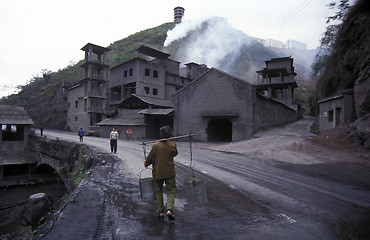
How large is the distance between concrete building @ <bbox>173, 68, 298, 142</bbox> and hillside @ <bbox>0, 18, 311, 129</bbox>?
3914 centimetres

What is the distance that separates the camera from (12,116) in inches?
873

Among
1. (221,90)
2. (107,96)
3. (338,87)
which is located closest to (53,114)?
(107,96)

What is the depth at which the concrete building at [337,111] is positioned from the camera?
15.4 meters

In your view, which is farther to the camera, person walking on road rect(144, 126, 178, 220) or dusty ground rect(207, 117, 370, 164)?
dusty ground rect(207, 117, 370, 164)

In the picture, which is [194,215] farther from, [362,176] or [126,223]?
[362,176]

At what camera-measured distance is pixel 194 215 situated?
4586 mm

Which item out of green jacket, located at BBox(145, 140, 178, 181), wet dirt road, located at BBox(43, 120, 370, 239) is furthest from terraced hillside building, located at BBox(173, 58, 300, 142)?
green jacket, located at BBox(145, 140, 178, 181)

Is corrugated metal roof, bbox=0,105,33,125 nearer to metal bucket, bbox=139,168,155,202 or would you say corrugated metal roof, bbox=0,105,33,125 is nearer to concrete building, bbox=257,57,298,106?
metal bucket, bbox=139,168,155,202

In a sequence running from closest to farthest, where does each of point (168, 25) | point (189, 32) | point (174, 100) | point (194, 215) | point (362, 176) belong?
1. point (194, 215)
2. point (362, 176)
3. point (174, 100)
4. point (189, 32)
5. point (168, 25)

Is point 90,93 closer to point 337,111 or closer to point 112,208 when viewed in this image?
point 337,111

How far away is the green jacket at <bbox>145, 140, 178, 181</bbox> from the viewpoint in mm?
4312

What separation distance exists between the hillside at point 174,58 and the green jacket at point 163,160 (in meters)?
57.2

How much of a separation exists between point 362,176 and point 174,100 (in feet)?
69.9

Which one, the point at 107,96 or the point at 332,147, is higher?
the point at 107,96
